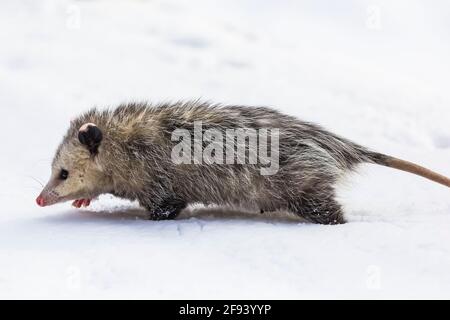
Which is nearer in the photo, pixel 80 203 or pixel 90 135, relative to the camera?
pixel 90 135

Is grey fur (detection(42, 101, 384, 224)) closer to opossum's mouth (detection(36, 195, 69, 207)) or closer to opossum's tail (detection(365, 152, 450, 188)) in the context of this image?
opossum's mouth (detection(36, 195, 69, 207))

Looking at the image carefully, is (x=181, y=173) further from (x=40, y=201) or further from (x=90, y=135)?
(x=40, y=201)

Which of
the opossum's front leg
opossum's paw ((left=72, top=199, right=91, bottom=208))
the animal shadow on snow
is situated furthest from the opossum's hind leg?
opossum's paw ((left=72, top=199, right=91, bottom=208))

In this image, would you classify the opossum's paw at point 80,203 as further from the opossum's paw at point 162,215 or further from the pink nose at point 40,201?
the opossum's paw at point 162,215

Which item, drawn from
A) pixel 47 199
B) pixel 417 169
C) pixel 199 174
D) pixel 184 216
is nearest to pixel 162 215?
pixel 184 216

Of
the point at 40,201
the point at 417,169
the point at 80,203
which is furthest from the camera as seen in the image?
the point at 80,203

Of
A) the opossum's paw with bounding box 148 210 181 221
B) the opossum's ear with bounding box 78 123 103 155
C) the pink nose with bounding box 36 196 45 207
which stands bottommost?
the opossum's paw with bounding box 148 210 181 221
